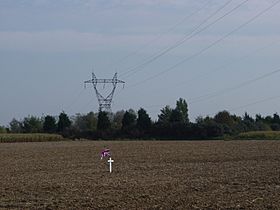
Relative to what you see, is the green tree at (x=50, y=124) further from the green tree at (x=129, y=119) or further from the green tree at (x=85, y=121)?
the green tree at (x=129, y=119)

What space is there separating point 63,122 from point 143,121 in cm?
2319

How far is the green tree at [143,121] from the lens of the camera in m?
119

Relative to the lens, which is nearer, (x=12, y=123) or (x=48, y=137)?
(x=48, y=137)

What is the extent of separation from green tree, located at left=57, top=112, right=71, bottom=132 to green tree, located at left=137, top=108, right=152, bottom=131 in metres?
19.5

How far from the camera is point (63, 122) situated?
450 ft

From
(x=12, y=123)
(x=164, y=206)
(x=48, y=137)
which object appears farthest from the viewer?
(x=12, y=123)

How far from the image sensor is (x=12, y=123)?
162m

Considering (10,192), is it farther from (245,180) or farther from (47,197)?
(245,180)

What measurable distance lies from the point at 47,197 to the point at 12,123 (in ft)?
480

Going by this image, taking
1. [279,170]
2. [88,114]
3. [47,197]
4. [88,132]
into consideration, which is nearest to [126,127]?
[88,132]

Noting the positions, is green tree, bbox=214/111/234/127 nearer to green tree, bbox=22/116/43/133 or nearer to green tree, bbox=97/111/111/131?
green tree, bbox=97/111/111/131

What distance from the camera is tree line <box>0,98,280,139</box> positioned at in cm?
11231

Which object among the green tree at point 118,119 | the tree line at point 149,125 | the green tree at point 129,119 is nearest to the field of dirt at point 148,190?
the tree line at point 149,125

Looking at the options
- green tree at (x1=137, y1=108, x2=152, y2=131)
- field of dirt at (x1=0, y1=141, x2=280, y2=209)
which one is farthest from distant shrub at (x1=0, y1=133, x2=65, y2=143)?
field of dirt at (x1=0, y1=141, x2=280, y2=209)
